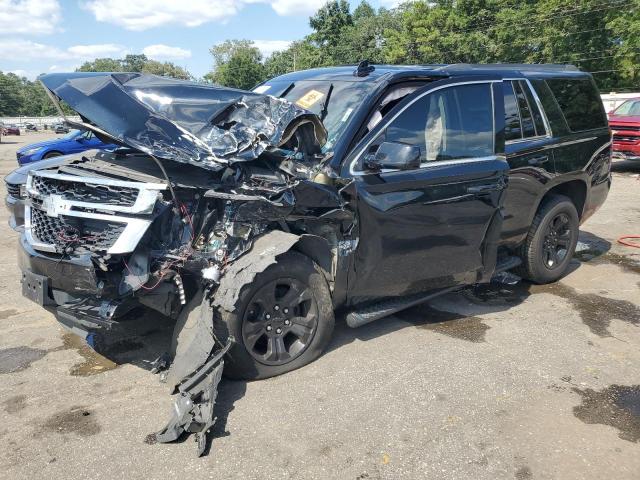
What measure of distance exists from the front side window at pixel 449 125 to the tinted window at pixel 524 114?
0.48 metres

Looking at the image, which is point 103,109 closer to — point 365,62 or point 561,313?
point 365,62

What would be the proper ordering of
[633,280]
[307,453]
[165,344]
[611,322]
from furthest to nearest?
[633,280], [611,322], [165,344], [307,453]

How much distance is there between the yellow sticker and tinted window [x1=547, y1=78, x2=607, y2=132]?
249 centimetres

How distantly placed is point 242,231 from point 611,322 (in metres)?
3.50

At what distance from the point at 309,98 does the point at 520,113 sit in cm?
202

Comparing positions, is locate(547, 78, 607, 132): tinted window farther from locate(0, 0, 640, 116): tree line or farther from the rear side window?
locate(0, 0, 640, 116): tree line

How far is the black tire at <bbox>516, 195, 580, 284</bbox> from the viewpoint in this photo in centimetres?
534

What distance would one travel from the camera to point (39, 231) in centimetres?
351

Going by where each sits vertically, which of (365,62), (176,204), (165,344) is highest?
(365,62)

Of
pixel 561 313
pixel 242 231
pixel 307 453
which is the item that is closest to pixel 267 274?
pixel 242 231

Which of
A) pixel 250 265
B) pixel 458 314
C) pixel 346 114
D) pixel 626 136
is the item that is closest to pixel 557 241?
pixel 458 314

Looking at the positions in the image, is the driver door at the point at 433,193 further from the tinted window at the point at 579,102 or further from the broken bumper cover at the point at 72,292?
the broken bumper cover at the point at 72,292

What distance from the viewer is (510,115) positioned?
4777 mm

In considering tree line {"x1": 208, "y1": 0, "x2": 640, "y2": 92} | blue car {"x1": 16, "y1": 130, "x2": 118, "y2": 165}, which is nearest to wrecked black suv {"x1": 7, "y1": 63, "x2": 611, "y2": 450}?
blue car {"x1": 16, "y1": 130, "x2": 118, "y2": 165}
